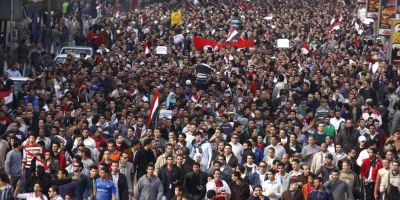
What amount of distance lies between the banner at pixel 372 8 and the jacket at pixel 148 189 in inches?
939

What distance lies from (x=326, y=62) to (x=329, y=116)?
1202 centimetres

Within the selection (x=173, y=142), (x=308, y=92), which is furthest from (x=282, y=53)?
(x=173, y=142)

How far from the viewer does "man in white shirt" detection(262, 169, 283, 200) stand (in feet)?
73.2

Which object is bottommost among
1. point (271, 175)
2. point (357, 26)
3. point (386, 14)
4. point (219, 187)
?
point (357, 26)

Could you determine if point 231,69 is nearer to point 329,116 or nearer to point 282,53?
point 282,53

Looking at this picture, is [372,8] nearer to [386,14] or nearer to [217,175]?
[386,14]

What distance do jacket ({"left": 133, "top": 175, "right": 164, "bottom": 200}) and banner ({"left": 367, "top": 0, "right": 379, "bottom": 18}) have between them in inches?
939

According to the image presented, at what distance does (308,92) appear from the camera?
33.4m

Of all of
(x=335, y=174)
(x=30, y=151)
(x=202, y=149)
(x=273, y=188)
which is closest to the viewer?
(x=335, y=174)

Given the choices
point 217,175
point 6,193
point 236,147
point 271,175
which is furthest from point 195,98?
point 6,193

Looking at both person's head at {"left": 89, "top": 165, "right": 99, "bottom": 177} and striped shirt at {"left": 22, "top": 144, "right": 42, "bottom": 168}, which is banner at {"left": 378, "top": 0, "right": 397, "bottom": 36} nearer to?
striped shirt at {"left": 22, "top": 144, "right": 42, "bottom": 168}

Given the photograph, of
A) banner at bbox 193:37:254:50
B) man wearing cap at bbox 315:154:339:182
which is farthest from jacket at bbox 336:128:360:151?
banner at bbox 193:37:254:50

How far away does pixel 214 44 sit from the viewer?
140ft

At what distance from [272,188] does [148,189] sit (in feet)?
6.31
